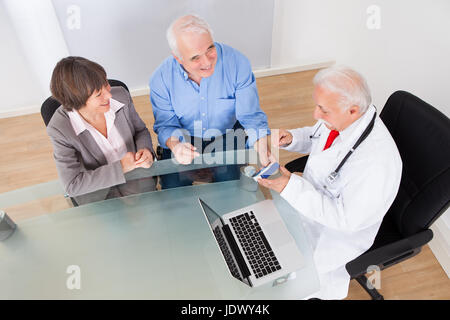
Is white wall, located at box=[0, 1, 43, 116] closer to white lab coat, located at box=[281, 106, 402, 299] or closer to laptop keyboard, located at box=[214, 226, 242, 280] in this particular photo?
laptop keyboard, located at box=[214, 226, 242, 280]

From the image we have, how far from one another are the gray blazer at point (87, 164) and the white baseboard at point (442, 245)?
1.98m

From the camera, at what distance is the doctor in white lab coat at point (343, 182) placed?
1.42m

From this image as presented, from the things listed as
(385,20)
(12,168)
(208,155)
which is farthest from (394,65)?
(12,168)

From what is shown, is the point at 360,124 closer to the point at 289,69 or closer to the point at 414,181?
the point at 414,181

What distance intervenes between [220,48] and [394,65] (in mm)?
1614

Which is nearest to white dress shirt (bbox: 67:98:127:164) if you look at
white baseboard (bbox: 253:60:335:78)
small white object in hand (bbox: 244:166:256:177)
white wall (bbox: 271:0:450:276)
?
small white object in hand (bbox: 244:166:256:177)

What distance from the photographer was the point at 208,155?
70.2 inches

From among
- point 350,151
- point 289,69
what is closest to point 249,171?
point 350,151

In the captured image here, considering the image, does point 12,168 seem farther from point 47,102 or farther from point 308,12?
point 308,12

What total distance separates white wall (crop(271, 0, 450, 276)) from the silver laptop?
1.42 meters

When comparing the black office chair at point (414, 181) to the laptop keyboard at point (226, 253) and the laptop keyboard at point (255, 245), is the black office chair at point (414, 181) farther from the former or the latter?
the laptop keyboard at point (226, 253)

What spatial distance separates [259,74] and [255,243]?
264 centimetres

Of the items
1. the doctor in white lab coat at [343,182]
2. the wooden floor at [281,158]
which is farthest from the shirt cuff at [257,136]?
the wooden floor at [281,158]

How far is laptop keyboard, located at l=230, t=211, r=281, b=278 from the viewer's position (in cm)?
143
